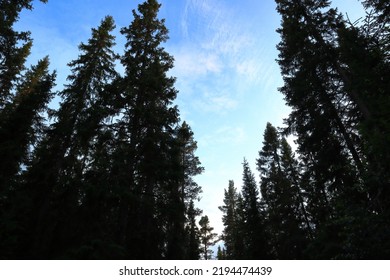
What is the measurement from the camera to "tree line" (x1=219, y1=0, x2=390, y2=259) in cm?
669

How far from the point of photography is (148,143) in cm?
1152

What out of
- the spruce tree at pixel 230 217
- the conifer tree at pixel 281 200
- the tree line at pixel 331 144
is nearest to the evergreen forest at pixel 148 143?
the tree line at pixel 331 144

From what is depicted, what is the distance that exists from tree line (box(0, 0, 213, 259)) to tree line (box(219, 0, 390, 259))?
279 inches

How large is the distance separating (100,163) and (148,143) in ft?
8.38

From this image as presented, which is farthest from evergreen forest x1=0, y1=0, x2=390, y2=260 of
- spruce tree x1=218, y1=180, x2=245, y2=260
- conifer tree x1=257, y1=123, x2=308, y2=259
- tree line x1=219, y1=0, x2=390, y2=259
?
spruce tree x1=218, y1=180, x2=245, y2=260

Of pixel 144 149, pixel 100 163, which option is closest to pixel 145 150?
pixel 144 149

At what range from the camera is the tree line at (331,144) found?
6688 mm

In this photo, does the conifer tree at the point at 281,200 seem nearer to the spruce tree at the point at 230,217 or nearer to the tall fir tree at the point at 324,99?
the tall fir tree at the point at 324,99

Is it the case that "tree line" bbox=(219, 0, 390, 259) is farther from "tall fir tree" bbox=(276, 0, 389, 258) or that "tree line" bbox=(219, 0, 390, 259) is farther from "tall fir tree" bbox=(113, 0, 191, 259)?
"tall fir tree" bbox=(113, 0, 191, 259)

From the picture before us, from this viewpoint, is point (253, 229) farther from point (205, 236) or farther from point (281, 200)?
point (205, 236)

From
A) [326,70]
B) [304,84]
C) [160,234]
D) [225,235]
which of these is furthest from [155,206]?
[225,235]

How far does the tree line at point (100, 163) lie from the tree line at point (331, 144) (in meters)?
7.09

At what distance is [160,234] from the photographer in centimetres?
1422
